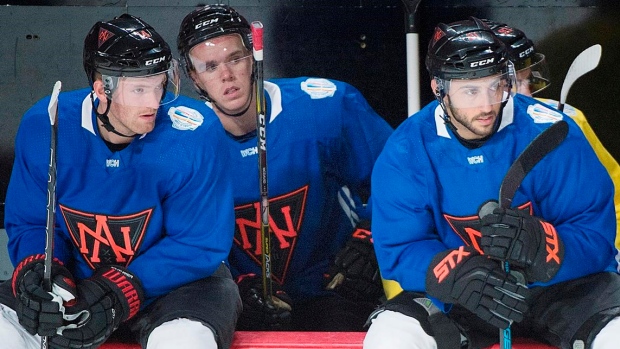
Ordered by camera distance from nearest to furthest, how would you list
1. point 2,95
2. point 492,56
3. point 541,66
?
1. point 492,56
2. point 541,66
3. point 2,95

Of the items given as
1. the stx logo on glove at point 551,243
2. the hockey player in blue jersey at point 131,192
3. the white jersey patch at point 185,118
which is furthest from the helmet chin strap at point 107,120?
the stx logo on glove at point 551,243

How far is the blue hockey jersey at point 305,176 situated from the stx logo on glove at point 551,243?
869mm

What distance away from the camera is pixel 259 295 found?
3342 millimetres

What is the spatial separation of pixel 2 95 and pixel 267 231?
129 cm

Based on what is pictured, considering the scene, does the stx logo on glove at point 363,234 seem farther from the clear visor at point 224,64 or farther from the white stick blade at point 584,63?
the white stick blade at point 584,63

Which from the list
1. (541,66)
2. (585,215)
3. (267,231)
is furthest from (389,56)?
(585,215)

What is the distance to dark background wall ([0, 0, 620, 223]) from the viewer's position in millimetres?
3953

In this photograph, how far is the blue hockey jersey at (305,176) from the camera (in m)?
3.47

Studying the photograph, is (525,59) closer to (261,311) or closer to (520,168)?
(520,168)

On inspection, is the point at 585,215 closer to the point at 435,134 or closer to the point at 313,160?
the point at 435,134

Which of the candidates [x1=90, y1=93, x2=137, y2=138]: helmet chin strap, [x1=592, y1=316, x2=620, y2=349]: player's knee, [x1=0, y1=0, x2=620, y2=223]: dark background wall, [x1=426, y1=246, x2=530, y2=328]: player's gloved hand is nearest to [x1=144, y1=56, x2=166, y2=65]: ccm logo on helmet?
[x1=90, y1=93, x2=137, y2=138]: helmet chin strap

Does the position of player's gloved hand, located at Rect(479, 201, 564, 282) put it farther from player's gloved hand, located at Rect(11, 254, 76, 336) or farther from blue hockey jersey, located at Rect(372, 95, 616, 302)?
player's gloved hand, located at Rect(11, 254, 76, 336)

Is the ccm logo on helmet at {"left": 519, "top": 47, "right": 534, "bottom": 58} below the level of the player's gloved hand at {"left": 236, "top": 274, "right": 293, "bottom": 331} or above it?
above

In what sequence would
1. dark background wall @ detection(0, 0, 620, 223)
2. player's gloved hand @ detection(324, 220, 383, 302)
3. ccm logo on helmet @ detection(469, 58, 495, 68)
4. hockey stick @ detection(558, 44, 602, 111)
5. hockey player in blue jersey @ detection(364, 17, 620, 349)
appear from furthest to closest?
dark background wall @ detection(0, 0, 620, 223)
player's gloved hand @ detection(324, 220, 383, 302)
hockey stick @ detection(558, 44, 602, 111)
ccm logo on helmet @ detection(469, 58, 495, 68)
hockey player in blue jersey @ detection(364, 17, 620, 349)
